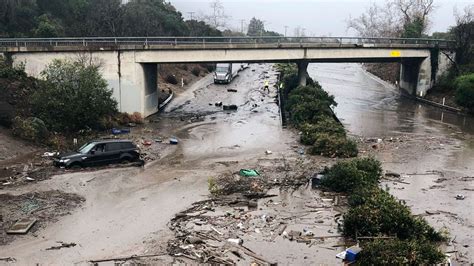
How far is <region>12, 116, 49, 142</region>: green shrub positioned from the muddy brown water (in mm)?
20408

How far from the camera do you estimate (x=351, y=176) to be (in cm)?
2150

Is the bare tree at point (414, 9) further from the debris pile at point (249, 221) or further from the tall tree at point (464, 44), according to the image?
the debris pile at point (249, 221)

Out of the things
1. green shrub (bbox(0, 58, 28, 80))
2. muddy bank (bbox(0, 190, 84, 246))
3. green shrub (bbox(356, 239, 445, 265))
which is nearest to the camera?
green shrub (bbox(356, 239, 445, 265))

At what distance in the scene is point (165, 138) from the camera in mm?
33875

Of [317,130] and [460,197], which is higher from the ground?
[317,130]

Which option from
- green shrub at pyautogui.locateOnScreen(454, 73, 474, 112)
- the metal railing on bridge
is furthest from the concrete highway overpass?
green shrub at pyautogui.locateOnScreen(454, 73, 474, 112)

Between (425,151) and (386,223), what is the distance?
17173 mm

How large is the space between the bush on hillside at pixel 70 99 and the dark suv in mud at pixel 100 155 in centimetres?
687

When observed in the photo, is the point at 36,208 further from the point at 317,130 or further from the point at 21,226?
the point at 317,130

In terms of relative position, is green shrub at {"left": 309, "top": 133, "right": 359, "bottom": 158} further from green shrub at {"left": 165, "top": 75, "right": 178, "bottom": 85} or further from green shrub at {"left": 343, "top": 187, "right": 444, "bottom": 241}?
green shrub at {"left": 165, "top": 75, "right": 178, "bottom": 85}

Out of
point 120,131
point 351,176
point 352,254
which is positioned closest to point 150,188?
point 351,176

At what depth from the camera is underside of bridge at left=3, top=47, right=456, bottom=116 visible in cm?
3909

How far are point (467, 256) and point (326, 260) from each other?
466 centimetres

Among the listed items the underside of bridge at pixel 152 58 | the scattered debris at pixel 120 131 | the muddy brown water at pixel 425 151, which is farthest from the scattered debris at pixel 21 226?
the underside of bridge at pixel 152 58
